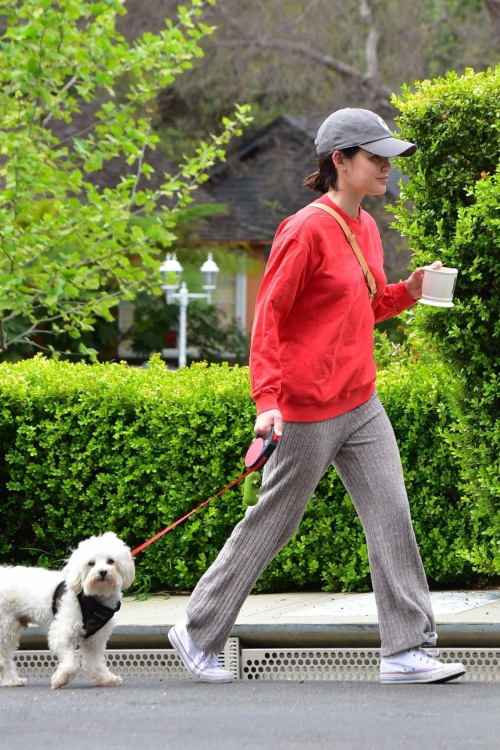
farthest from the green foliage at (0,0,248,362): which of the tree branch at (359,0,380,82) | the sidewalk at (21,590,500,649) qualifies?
the tree branch at (359,0,380,82)

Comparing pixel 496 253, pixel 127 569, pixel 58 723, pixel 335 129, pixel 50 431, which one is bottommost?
pixel 58 723

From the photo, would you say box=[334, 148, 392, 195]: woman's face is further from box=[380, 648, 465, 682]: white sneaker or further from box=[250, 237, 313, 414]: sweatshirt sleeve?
box=[380, 648, 465, 682]: white sneaker

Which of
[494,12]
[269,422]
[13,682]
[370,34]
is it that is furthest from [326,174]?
[370,34]

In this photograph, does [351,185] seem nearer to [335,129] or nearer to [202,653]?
[335,129]

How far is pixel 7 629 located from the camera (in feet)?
17.2

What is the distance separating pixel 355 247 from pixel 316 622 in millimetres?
1713

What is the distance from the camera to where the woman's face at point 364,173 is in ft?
14.9

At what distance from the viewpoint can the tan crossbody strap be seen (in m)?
4.55

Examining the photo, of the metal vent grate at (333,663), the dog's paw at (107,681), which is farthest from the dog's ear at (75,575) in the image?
the metal vent grate at (333,663)

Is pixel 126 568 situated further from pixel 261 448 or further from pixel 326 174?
pixel 326 174

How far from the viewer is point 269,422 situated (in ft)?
14.0

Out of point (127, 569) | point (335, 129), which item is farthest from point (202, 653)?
point (335, 129)

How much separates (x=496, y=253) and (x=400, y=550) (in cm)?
148

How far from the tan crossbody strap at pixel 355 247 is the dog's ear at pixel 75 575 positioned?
1.64 meters
